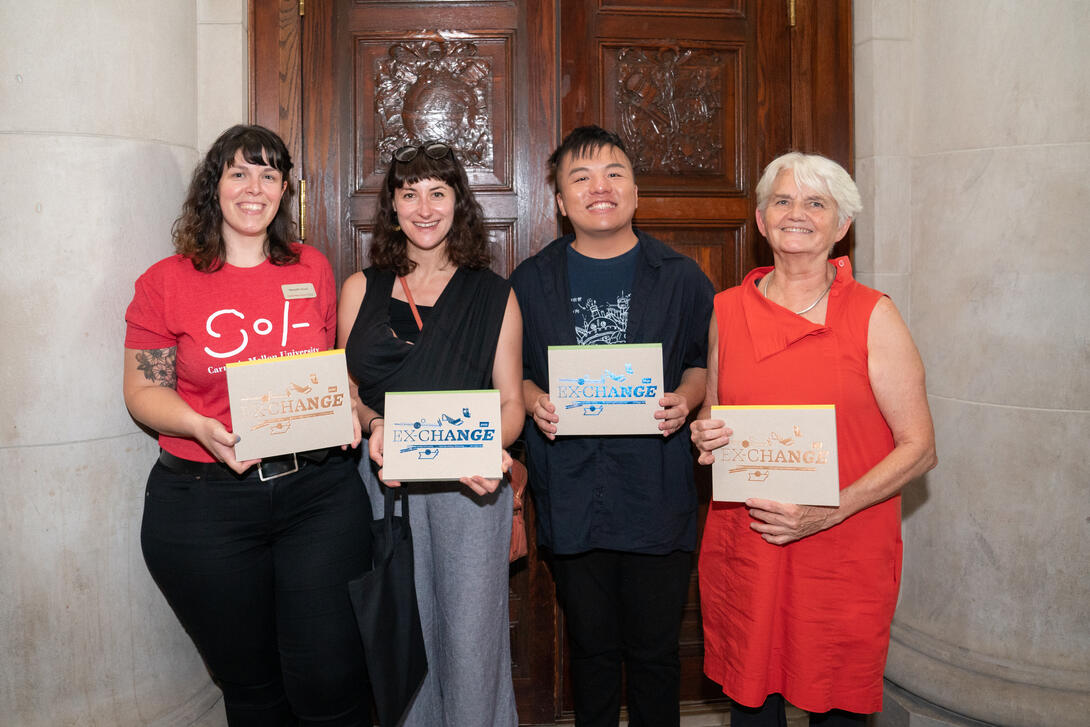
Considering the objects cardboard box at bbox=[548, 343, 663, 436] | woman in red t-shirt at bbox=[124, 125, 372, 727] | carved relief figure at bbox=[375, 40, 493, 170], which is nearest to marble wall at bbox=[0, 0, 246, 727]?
woman in red t-shirt at bbox=[124, 125, 372, 727]

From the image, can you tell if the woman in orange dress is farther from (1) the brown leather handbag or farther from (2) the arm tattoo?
(2) the arm tattoo

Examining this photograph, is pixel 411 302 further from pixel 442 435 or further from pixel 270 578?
pixel 270 578

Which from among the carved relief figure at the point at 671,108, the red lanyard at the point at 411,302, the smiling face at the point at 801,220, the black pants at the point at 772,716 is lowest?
the black pants at the point at 772,716

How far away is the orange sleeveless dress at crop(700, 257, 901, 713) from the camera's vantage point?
6.86 feet

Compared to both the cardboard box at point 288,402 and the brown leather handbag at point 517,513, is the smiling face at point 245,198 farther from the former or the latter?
the brown leather handbag at point 517,513

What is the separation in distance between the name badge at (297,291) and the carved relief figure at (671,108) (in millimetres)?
1654

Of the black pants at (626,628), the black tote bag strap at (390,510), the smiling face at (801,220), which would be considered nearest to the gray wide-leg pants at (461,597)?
the black tote bag strap at (390,510)

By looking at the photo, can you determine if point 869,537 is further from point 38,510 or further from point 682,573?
point 38,510

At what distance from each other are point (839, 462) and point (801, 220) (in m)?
0.73

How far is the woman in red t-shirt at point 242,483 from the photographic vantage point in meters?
2.18

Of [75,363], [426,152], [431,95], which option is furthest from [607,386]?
[75,363]

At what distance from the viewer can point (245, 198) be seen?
2291 millimetres

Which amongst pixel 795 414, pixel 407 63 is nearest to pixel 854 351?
pixel 795 414

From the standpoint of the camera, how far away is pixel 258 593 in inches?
88.2
